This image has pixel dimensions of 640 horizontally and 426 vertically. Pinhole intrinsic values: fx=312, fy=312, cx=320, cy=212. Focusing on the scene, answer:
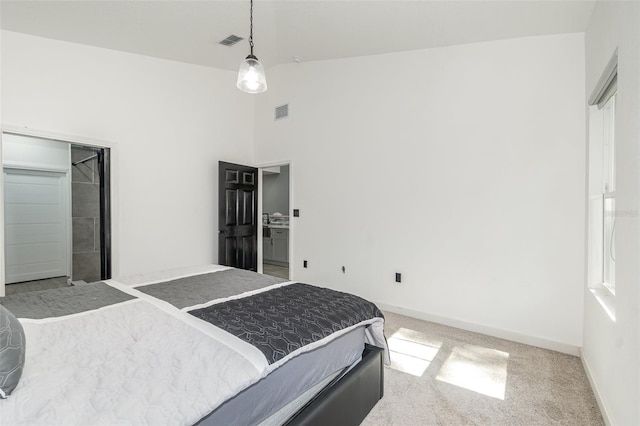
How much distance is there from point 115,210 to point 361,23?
11.0ft

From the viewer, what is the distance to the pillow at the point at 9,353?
94 centimetres

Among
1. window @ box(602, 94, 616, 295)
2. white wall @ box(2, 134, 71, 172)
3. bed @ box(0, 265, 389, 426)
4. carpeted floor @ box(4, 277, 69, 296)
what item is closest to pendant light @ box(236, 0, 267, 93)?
bed @ box(0, 265, 389, 426)

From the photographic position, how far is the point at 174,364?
1.15m

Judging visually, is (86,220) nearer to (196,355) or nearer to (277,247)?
(277,247)

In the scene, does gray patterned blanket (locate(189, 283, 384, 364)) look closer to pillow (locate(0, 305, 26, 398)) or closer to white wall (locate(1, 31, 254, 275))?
pillow (locate(0, 305, 26, 398))

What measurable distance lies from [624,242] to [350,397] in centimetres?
159

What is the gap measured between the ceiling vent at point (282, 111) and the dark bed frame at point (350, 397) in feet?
11.9

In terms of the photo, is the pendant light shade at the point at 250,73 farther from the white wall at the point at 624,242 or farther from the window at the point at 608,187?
the window at the point at 608,187

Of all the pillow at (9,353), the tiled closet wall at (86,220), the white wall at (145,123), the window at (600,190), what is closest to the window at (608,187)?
the window at (600,190)

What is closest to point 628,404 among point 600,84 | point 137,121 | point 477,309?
point 477,309

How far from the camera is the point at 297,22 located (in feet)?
10.6

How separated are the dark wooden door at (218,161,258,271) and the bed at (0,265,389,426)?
227 centimetres

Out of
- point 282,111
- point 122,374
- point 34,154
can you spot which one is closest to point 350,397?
point 122,374

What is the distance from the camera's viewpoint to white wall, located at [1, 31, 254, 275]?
3.07m
